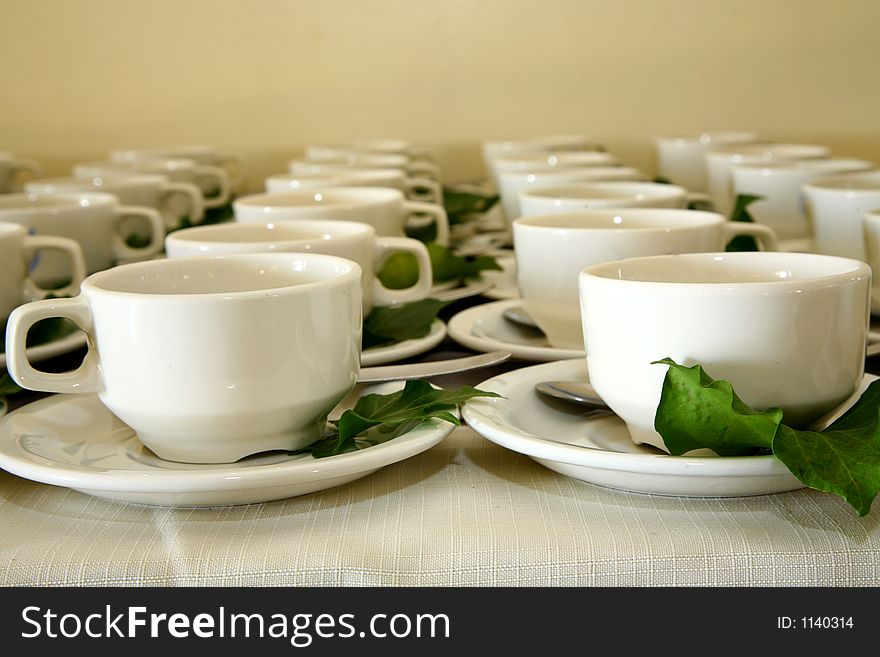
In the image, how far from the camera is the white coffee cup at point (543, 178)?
0.96m

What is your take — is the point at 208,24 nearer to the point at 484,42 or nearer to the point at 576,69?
the point at 484,42

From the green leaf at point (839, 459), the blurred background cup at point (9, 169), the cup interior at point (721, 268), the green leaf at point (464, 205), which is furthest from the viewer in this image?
the blurred background cup at point (9, 169)

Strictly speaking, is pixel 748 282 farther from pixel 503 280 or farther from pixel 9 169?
pixel 9 169

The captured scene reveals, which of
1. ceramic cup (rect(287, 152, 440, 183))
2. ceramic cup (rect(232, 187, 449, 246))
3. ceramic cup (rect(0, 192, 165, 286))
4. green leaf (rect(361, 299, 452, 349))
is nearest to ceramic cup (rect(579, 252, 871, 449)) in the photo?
green leaf (rect(361, 299, 452, 349))

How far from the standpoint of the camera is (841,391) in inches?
17.0

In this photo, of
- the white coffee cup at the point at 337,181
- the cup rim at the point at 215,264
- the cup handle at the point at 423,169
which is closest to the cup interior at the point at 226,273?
the cup rim at the point at 215,264

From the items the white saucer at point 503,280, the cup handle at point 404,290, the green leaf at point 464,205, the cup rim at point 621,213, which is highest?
the cup rim at point 621,213

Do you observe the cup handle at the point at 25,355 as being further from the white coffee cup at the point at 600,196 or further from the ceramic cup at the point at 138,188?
the ceramic cup at the point at 138,188

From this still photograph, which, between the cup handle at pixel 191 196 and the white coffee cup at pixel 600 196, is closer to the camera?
the white coffee cup at pixel 600 196

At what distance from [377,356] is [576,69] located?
1.30 m

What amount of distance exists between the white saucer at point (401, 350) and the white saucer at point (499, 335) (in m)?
0.01

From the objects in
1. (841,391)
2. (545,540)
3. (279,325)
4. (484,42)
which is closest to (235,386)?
(279,325)

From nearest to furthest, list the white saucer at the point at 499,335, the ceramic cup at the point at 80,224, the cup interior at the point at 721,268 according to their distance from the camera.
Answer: the cup interior at the point at 721,268 → the white saucer at the point at 499,335 → the ceramic cup at the point at 80,224

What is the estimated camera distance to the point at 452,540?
386mm
